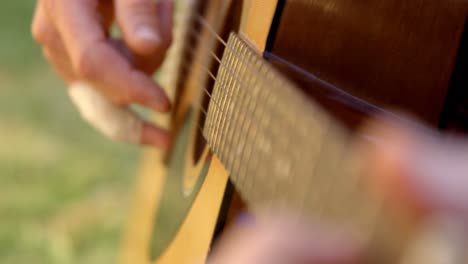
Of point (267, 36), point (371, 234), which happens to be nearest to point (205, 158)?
point (267, 36)

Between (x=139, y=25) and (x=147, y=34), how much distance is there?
0.01 metres

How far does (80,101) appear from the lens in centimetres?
61

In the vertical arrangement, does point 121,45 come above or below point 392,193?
below

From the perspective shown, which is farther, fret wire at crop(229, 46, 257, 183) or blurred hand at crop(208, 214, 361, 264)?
fret wire at crop(229, 46, 257, 183)

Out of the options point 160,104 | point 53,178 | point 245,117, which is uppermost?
point 245,117

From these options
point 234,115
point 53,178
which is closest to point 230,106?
point 234,115

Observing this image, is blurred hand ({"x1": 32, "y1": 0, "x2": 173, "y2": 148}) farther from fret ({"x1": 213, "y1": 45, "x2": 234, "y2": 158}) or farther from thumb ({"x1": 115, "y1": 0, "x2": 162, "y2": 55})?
fret ({"x1": 213, "y1": 45, "x2": 234, "y2": 158})

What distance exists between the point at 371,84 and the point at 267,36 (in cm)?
7

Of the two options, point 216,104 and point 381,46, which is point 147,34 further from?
point 381,46

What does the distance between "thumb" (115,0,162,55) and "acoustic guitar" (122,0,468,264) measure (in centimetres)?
9

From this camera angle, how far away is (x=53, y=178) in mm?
1076

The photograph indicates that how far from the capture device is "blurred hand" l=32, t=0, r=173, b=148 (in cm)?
55

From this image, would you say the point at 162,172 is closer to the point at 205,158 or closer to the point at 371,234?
the point at 205,158

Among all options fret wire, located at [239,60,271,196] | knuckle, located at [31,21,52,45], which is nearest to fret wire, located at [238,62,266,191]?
fret wire, located at [239,60,271,196]
